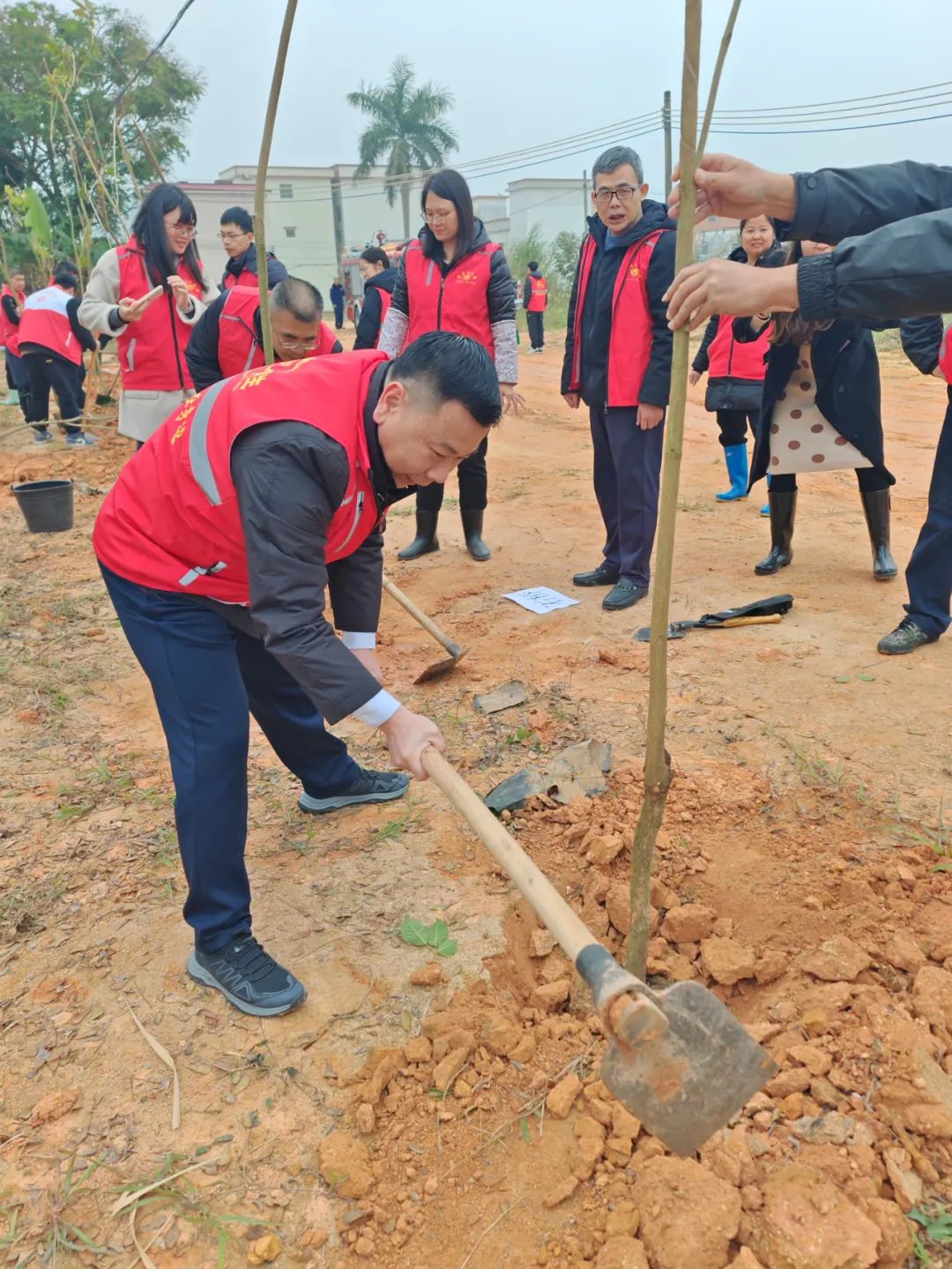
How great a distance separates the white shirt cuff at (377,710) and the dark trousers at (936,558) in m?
2.53

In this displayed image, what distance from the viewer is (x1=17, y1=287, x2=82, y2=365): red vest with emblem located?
8.41 meters

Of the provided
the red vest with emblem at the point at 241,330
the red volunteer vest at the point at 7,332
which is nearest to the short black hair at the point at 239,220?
the red vest with emblem at the point at 241,330

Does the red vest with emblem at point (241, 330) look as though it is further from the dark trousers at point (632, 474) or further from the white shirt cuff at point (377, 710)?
the white shirt cuff at point (377, 710)

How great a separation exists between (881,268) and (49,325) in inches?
335

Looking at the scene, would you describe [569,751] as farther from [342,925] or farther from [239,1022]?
[239,1022]

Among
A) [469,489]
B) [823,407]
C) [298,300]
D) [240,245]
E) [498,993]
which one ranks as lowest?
[498,993]

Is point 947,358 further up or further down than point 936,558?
further up

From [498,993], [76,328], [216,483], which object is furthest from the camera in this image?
[76,328]

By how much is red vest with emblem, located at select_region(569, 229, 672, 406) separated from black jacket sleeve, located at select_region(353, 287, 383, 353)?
6.18 ft

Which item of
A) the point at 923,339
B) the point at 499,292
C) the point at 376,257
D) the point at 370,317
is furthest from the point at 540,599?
the point at 376,257

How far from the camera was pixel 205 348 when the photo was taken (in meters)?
4.08

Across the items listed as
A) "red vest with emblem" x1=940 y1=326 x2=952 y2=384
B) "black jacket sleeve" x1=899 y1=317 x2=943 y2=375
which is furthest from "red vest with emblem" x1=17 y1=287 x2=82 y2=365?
"red vest with emblem" x1=940 y1=326 x2=952 y2=384

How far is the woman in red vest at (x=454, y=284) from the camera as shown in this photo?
4327 mm

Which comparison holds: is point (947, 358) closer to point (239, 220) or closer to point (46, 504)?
point (239, 220)
